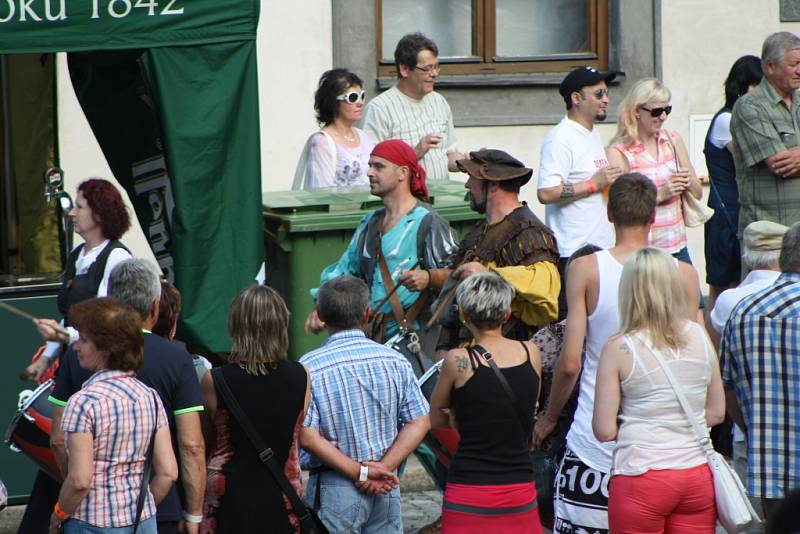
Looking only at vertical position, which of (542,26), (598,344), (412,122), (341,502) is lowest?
(341,502)

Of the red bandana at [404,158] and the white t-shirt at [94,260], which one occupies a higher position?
the red bandana at [404,158]

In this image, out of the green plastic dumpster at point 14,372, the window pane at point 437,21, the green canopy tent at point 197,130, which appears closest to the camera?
the green canopy tent at point 197,130

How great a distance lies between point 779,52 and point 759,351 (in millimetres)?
2966

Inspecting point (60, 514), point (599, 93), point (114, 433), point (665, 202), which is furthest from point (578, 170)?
point (60, 514)

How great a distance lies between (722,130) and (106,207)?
13.4 ft

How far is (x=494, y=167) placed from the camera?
6.22 m

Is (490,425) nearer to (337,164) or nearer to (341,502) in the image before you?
(341,502)

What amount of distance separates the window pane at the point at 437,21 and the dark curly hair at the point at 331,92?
2500 millimetres

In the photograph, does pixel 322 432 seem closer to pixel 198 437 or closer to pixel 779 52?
pixel 198 437

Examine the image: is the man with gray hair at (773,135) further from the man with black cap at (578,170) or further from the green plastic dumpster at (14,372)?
the green plastic dumpster at (14,372)

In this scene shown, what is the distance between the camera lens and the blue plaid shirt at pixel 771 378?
16.7ft

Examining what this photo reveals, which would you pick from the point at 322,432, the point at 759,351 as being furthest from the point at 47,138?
the point at 759,351

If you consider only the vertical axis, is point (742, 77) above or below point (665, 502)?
above

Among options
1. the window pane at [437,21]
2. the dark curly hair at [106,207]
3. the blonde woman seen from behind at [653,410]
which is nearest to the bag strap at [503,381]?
the blonde woman seen from behind at [653,410]
